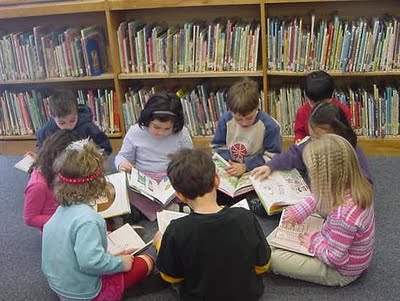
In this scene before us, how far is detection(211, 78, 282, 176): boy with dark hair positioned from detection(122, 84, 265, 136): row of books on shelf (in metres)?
0.53

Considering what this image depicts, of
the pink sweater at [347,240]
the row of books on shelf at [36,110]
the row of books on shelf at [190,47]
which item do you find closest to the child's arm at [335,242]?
the pink sweater at [347,240]

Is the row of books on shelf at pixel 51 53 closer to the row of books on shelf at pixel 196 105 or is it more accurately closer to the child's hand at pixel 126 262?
the row of books on shelf at pixel 196 105

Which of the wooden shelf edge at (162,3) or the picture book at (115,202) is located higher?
the wooden shelf edge at (162,3)

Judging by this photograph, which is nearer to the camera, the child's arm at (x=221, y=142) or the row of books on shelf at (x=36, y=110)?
the child's arm at (x=221, y=142)

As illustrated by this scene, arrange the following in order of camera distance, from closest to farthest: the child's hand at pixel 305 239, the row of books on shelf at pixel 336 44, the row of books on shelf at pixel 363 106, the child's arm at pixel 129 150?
the child's hand at pixel 305 239, the child's arm at pixel 129 150, the row of books on shelf at pixel 336 44, the row of books on shelf at pixel 363 106

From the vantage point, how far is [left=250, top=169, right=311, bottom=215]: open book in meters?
2.16

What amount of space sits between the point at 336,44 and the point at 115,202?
1.51 meters

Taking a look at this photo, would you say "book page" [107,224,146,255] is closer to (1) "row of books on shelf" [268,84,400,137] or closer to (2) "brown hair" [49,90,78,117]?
(2) "brown hair" [49,90,78,117]

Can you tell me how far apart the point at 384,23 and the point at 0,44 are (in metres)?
2.28

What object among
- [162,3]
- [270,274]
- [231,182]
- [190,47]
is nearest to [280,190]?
[231,182]

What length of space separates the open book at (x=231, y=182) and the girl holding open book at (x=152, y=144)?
7.8 inches

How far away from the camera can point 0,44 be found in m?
3.17

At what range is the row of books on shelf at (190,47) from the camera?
2.93 m

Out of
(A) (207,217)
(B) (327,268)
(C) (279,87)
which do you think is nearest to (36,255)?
(A) (207,217)
